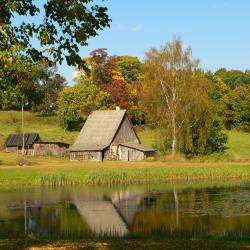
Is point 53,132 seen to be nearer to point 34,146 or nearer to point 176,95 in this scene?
point 34,146

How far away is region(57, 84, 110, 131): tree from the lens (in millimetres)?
86375

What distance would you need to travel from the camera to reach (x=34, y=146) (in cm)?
7025

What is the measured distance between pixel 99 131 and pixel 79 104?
72.4 ft

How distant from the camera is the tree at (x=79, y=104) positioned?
8638 centimetres

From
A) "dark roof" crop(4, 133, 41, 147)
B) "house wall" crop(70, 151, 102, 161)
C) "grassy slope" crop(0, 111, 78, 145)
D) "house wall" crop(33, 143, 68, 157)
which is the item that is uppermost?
"grassy slope" crop(0, 111, 78, 145)

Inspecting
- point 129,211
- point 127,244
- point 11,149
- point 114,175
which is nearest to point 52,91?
point 11,149

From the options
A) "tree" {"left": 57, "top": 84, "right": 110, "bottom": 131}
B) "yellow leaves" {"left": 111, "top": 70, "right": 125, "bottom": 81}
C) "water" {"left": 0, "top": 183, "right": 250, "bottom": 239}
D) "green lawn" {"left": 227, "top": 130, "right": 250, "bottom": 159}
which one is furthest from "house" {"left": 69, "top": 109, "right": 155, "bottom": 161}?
"yellow leaves" {"left": 111, "top": 70, "right": 125, "bottom": 81}

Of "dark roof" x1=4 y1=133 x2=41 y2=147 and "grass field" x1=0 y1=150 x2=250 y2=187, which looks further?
"dark roof" x1=4 y1=133 x2=41 y2=147

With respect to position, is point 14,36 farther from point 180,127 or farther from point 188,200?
point 180,127

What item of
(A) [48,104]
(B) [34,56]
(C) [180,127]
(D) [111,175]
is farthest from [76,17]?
(A) [48,104]

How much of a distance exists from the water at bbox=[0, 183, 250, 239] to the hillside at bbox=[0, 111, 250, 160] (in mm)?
31273

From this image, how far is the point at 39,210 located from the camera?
28.5 metres

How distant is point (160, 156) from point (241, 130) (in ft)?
120

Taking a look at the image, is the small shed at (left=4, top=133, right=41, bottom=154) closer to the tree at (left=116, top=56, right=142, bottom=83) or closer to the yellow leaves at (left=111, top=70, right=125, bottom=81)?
the yellow leaves at (left=111, top=70, right=125, bottom=81)
